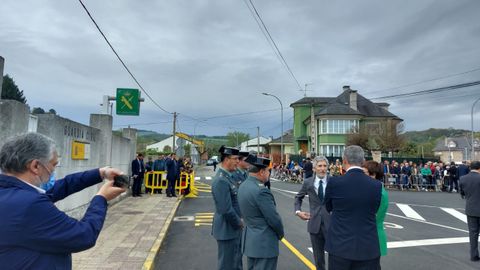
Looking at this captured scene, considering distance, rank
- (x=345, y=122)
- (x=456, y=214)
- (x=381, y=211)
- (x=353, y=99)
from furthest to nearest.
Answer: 1. (x=353, y=99)
2. (x=345, y=122)
3. (x=456, y=214)
4. (x=381, y=211)

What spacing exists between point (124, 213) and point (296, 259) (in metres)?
6.47

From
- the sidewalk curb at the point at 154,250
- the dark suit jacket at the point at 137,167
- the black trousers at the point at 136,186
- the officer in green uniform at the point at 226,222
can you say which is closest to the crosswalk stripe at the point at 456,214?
the sidewalk curb at the point at 154,250

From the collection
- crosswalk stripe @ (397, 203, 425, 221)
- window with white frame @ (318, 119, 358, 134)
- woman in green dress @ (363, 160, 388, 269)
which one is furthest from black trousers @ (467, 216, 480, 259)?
window with white frame @ (318, 119, 358, 134)

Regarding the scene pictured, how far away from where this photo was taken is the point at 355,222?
154 inches

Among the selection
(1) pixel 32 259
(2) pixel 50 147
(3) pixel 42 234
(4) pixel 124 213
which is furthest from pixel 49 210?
(4) pixel 124 213

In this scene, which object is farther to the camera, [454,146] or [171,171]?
[454,146]

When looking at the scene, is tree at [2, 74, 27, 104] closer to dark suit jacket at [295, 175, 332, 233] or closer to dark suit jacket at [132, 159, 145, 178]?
dark suit jacket at [132, 159, 145, 178]

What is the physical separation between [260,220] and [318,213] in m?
1.52

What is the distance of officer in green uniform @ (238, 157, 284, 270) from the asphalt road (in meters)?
2.64

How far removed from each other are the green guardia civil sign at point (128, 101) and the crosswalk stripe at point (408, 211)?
11194 mm

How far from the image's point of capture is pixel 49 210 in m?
2.14

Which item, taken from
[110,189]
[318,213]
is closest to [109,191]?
[110,189]

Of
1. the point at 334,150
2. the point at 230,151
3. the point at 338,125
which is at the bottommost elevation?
the point at 230,151

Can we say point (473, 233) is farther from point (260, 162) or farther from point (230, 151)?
point (260, 162)
